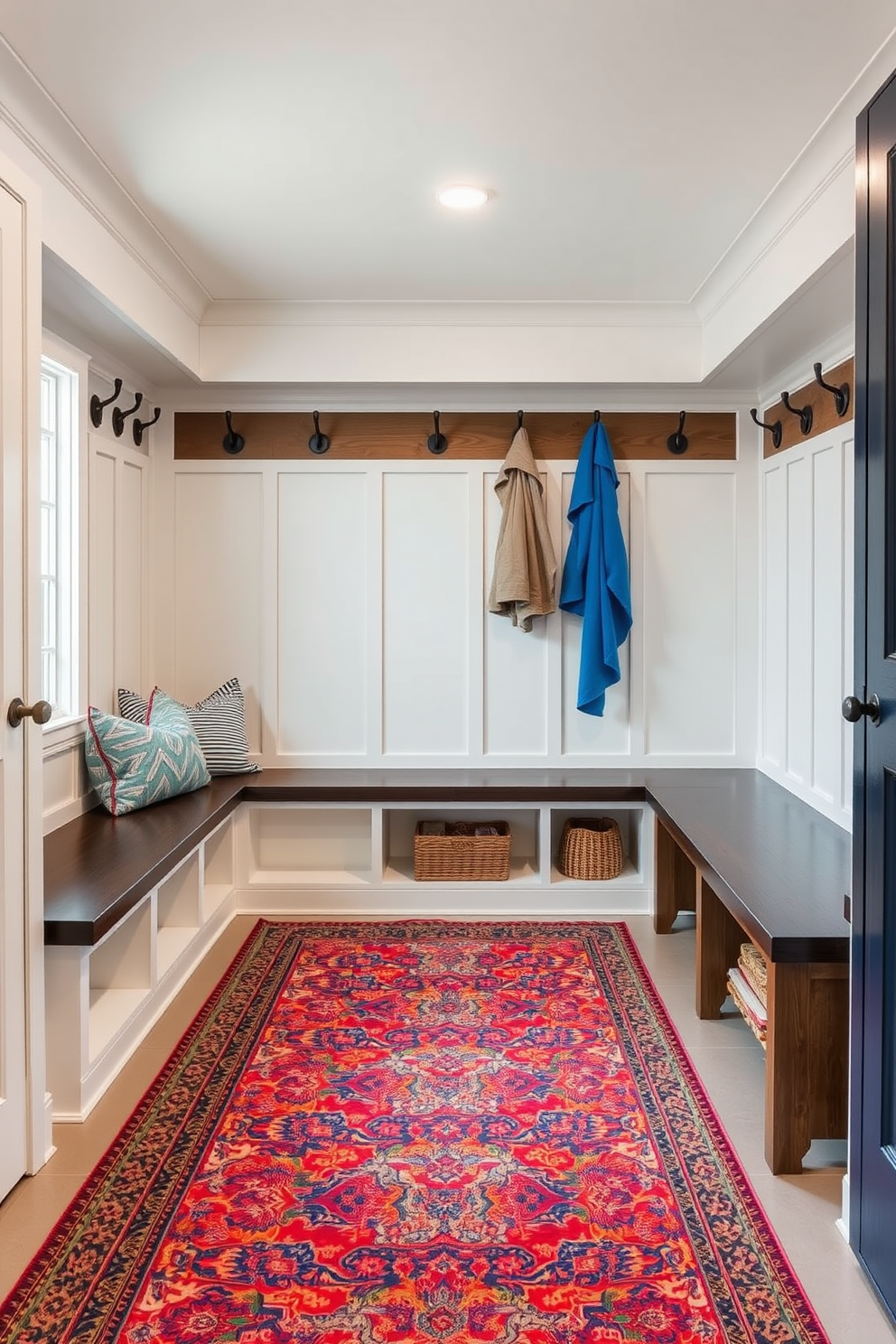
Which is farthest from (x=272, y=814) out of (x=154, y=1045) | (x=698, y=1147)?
(x=698, y=1147)

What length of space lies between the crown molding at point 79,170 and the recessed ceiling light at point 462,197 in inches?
35.6

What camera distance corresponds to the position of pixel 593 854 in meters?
4.03

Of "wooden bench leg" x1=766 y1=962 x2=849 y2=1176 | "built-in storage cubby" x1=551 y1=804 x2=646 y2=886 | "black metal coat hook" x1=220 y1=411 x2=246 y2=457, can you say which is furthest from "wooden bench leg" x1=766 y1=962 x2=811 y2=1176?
"black metal coat hook" x1=220 y1=411 x2=246 y2=457

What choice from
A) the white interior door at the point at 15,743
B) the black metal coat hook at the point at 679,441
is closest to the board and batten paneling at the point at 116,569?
the white interior door at the point at 15,743

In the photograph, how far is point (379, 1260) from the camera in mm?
1852

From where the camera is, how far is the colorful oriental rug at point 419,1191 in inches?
67.2

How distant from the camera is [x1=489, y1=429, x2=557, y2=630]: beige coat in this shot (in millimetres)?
4051

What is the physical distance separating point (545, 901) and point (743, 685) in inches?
49.7

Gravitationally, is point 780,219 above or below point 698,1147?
above

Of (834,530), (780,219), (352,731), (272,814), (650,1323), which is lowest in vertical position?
(650,1323)

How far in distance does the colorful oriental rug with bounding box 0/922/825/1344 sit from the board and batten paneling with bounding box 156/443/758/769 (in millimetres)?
1349

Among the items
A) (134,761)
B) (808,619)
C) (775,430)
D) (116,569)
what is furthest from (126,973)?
(775,430)

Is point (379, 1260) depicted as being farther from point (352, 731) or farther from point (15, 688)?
point (352, 731)

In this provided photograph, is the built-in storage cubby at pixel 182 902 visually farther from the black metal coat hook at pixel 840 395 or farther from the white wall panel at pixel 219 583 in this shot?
the black metal coat hook at pixel 840 395
